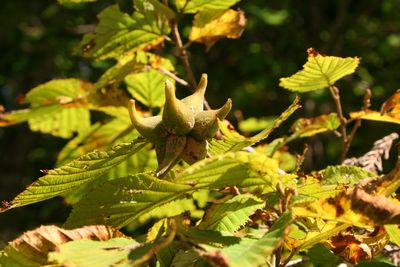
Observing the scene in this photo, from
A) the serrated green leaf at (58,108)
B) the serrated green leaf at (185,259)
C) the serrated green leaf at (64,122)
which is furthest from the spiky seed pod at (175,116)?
the serrated green leaf at (64,122)

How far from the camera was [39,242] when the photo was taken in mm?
1116

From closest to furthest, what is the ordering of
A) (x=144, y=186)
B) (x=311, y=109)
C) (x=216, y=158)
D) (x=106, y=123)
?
(x=216, y=158), (x=144, y=186), (x=106, y=123), (x=311, y=109)

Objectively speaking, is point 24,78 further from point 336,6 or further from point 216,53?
point 336,6

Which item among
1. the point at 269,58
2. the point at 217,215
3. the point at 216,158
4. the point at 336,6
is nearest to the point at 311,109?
the point at 269,58

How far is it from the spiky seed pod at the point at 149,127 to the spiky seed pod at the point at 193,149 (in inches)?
2.2

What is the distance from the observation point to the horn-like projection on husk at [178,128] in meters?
1.30

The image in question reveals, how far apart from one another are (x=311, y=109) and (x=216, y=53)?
1043mm

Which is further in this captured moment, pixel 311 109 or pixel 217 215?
pixel 311 109

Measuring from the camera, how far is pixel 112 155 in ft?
4.55

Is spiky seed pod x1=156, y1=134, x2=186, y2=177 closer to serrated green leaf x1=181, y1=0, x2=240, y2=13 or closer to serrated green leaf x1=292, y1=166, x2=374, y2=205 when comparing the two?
serrated green leaf x1=292, y1=166, x2=374, y2=205

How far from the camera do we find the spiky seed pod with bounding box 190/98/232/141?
1.33 m

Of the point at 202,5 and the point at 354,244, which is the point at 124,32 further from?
the point at 354,244

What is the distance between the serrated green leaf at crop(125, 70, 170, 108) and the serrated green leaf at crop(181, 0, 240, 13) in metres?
0.32

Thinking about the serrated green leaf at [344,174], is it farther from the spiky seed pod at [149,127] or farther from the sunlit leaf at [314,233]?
the spiky seed pod at [149,127]
